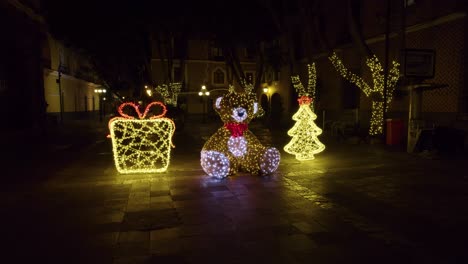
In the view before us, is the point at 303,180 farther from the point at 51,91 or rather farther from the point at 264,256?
the point at 51,91

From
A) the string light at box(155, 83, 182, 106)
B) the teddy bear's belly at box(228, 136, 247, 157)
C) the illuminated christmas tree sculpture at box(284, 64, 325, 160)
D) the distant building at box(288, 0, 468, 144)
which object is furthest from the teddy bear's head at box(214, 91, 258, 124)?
the string light at box(155, 83, 182, 106)

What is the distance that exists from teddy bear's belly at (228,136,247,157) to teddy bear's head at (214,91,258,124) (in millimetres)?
408

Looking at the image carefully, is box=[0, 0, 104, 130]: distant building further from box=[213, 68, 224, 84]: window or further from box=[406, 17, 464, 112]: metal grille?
box=[213, 68, 224, 84]: window

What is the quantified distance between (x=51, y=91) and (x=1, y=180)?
74.7 ft

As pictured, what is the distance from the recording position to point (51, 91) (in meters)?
28.3

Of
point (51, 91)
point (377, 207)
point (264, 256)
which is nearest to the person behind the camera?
point (264, 256)

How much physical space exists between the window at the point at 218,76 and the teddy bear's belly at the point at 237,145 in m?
37.2

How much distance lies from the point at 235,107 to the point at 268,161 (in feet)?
4.64

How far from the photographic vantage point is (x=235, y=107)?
776cm

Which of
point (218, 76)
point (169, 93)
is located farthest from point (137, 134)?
point (218, 76)

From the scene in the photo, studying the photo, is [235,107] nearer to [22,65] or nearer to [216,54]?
[22,65]

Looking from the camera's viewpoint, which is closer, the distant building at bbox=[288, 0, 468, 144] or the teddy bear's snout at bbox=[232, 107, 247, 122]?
the teddy bear's snout at bbox=[232, 107, 247, 122]

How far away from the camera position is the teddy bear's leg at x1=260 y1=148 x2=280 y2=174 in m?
7.93

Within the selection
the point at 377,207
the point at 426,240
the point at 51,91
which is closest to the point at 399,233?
the point at 426,240
